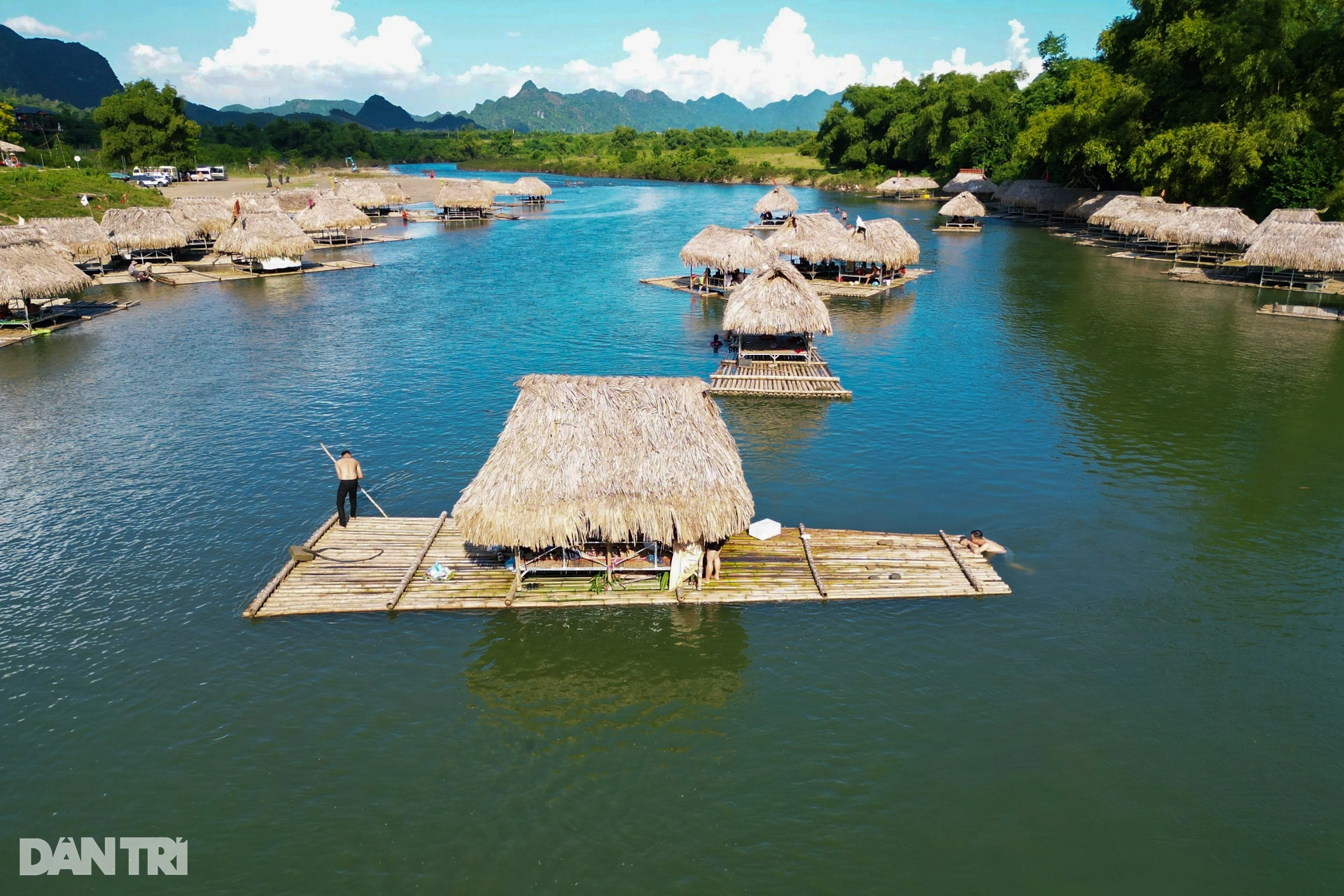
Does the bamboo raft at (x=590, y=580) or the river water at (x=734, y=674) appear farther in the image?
the bamboo raft at (x=590, y=580)

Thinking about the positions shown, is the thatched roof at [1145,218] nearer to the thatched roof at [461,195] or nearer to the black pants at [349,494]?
the black pants at [349,494]

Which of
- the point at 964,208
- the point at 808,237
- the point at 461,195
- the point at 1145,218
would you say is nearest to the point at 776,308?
the point at 808,237

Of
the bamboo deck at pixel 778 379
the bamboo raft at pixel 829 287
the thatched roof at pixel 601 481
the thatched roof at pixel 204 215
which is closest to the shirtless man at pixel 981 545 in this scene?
the thatched roof at pixel 601 481

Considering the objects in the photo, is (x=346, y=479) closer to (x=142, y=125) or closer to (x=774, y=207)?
(x=774, y=207)

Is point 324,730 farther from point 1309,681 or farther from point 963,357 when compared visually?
point 963,357

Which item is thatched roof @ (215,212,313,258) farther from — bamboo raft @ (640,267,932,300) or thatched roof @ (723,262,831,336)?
thatched roof @ (723,262,831,336)

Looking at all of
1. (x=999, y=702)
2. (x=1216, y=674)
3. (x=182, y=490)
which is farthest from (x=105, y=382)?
(x=1216, y=674)
